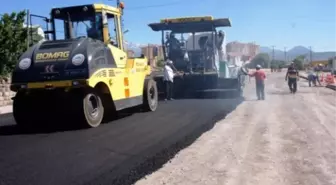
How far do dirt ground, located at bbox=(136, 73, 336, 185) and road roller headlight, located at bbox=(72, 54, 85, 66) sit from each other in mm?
2855

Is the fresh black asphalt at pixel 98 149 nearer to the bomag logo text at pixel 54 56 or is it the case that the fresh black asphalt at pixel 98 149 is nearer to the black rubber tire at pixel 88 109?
the black rubber tire at pixel 88 109

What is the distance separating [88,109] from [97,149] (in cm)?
238

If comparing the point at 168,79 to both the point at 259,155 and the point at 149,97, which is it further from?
the point at 259,155

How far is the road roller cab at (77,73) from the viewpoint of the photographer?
9.22 metres

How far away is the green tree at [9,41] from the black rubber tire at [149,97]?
831 cm

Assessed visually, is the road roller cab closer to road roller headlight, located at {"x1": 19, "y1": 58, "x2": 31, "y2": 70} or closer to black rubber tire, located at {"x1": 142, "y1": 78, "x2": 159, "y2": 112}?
road roller headlight, located at {"x1": 19, "y1": 58, "x2": 31, "y2": 70}

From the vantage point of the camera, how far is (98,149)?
7297 mm

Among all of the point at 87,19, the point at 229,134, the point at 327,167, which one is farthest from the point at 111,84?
the point at 327,167

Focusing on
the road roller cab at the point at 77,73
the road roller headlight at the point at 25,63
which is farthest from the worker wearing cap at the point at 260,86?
the road roller headlight at the point at 25,63

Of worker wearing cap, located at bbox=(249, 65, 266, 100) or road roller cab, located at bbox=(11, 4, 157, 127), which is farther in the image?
worker wearing cap, located at bbox=(249, 65, 266, 100)

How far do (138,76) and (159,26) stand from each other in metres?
6.00

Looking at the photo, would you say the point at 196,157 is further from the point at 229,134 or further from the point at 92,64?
the point at 92,64

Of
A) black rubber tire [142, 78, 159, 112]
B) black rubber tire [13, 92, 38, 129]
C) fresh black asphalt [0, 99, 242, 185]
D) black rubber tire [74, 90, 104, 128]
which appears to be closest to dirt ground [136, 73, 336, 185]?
fresh black asphalt [0, 99, 242, 185]

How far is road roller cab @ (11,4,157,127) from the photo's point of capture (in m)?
9.22
